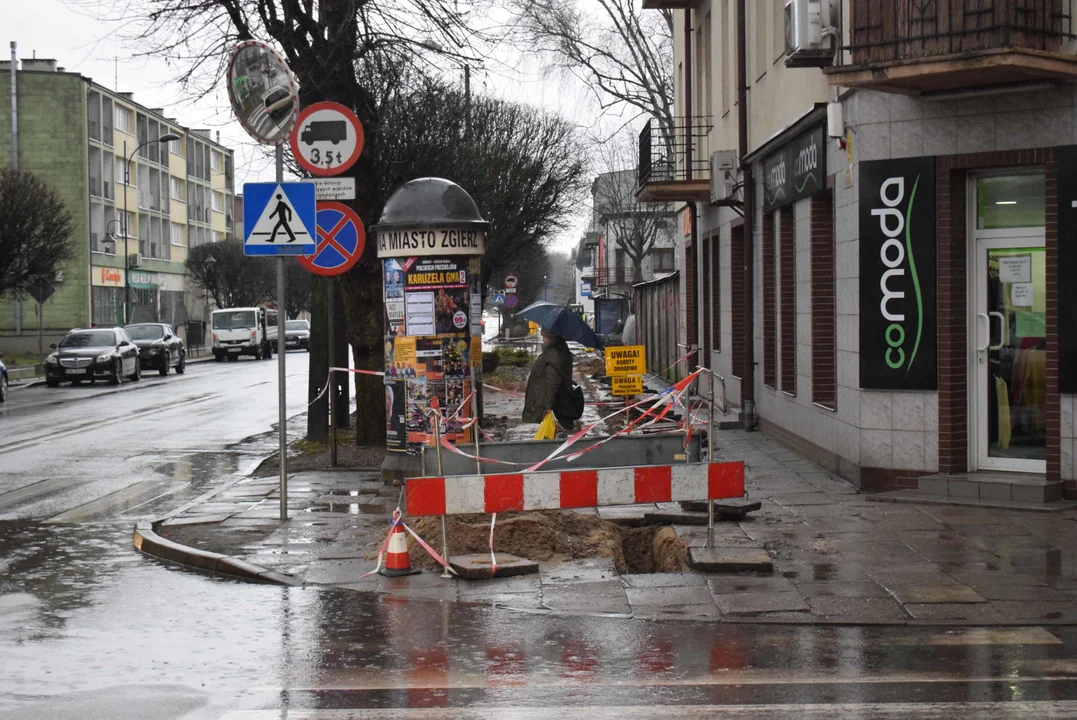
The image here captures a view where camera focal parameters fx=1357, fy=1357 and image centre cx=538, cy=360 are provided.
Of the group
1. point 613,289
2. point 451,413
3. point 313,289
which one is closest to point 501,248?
point 313,289

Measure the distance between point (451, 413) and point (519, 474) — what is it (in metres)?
4.78

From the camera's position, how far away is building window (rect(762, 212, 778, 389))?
1811 centimetres

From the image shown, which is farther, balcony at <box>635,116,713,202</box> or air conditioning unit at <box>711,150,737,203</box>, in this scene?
balcony at <box>635,116,713,202</box>

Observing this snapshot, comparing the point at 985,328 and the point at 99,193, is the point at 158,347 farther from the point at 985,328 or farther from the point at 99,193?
the point at 985,328

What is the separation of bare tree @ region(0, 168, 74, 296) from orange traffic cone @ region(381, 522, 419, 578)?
36444mm

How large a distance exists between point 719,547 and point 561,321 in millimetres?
5197

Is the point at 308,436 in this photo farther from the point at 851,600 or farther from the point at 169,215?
the point at 169,215

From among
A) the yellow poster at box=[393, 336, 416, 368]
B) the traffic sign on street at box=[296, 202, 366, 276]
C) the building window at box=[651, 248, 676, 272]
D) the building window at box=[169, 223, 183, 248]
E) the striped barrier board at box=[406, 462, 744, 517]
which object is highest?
the building window at box=[169, 223, 183, 248]

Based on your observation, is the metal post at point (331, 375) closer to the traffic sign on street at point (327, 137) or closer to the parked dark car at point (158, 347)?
the traffic sign on street at point (327, 137)

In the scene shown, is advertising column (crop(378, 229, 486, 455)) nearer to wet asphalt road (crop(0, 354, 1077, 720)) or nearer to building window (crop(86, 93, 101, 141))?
wet asphalt road (crop(0, 354, 1077, 720))

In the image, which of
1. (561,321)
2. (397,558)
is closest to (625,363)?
(561,321)

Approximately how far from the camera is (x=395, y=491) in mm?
13242

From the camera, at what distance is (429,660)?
6766 mm

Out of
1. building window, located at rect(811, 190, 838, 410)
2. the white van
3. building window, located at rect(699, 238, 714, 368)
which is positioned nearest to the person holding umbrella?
building window, located at rect(811, 190, 838, 410)
